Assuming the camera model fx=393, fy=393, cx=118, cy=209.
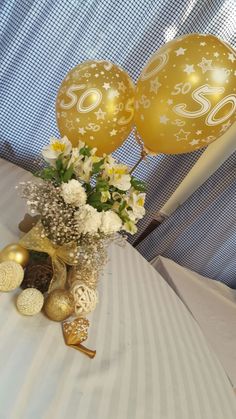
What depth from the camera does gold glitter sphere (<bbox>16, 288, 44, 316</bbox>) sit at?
888mm

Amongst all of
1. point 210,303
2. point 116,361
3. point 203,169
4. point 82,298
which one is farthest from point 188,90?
point 210,303

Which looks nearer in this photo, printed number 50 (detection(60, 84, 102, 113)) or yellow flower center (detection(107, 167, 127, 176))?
yellow flower center (detection(107, 167, 127, 176))

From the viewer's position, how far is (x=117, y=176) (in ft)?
3.31

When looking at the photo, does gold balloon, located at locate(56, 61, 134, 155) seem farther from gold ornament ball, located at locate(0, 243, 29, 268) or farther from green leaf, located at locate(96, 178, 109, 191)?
gold ornament ball, located at locate(0, 243, 29, 268)

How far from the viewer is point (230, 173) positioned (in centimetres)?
196

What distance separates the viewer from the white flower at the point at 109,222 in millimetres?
969

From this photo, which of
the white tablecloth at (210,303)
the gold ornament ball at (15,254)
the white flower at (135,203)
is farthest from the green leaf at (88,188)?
the white tablecloth at (210,303)

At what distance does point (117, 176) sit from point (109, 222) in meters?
0.12

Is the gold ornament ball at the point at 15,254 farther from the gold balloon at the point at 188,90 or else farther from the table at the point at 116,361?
the gold balloon at the point at 188,90

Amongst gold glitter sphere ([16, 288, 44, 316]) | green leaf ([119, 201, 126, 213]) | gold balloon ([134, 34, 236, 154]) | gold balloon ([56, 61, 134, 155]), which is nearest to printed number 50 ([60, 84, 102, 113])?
gold balloon ([56, 61, 134, 155])

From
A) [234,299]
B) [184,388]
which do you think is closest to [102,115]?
[184,388]

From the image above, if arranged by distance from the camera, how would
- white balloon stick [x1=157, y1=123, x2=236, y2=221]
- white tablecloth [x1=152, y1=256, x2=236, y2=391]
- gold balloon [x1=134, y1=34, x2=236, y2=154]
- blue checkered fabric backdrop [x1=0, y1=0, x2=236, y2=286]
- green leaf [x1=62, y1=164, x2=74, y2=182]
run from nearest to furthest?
green leaf [x1=62, y1=164, x2=74, y2=182], gold balloon [x1=134, y1=34, x2=236, y2=154], blue checkered fabric backdrop [x1=0, y1=0, x2=236, y2=286], white tablecloth [x1=152, y1=256, x2=236, y2=391], white balloon stick [x1=157, y1=123, x2=236, y2=221]

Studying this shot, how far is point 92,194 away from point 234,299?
1485 mm

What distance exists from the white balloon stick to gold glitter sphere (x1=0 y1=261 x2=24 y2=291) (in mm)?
1290
